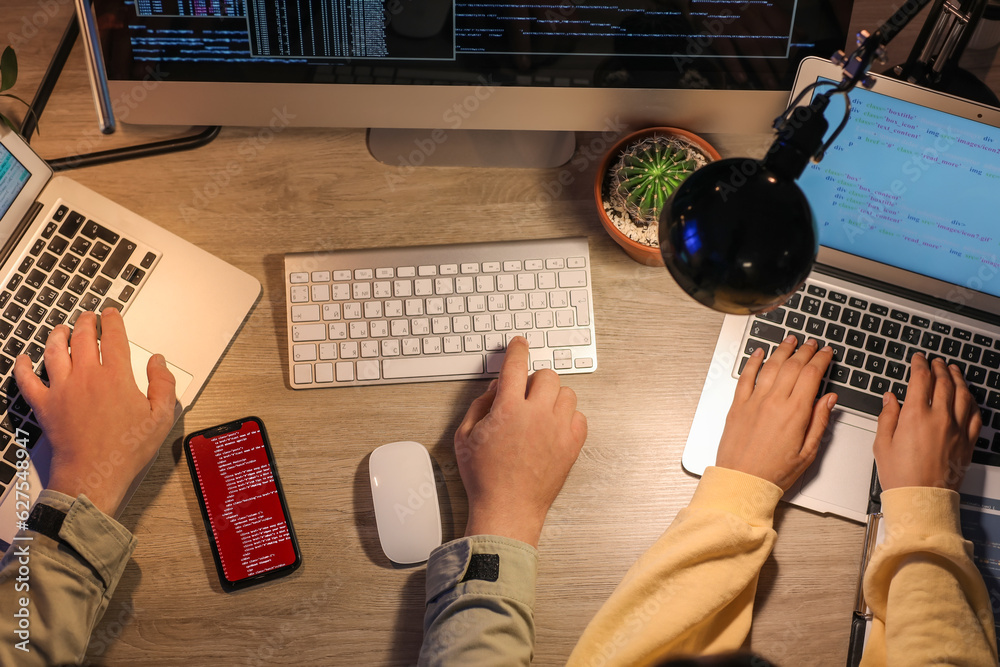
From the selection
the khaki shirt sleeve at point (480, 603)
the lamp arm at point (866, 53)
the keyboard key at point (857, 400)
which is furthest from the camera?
the keyboard key at point (857, 400)

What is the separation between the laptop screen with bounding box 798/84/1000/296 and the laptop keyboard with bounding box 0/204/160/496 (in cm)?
78

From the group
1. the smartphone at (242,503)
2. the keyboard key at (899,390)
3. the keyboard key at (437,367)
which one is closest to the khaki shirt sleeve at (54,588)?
the smartphone at (242,503)

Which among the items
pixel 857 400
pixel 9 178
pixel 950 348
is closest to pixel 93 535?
pixel 9 178

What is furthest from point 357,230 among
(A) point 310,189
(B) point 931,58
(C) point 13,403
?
(B) point 931,58

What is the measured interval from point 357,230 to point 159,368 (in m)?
0.28

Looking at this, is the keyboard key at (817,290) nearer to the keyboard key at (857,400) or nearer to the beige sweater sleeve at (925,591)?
the keyboard key at (857,400)

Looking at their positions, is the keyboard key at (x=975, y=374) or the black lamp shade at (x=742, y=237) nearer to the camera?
the black lamp shade at (x=742, y=237)

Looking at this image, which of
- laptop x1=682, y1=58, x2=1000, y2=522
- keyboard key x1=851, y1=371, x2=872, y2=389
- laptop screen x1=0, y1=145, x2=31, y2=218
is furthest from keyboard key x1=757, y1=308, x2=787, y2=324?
laptop screen x1=0, y1=145, x2=31, y2=218

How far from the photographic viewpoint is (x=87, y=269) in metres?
0.79

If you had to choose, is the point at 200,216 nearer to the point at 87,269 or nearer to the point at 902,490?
the point at 87,269

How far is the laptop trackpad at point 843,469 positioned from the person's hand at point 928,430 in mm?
17

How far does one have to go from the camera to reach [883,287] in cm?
81

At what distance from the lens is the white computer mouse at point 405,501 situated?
2.54ft

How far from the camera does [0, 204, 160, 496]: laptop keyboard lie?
751 mm
